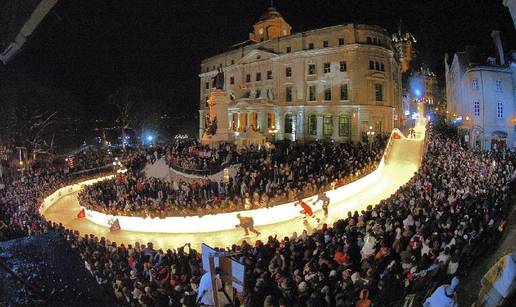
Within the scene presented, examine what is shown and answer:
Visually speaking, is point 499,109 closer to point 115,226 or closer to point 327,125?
point 327,125

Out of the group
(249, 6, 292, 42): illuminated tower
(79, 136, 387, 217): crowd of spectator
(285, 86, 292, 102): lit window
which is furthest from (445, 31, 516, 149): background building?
(249, 6, 292, 42): illuminated tower

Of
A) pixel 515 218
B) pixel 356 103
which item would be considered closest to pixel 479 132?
pixel 356 103

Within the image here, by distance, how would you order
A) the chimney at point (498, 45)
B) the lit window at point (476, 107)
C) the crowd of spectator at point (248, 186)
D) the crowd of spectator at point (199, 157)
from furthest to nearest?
1. the lit window at point (476, 107)
2. the chimney at point (498, 45)
3. the crowd of spectator at point (199, 157)
4. the crowd of spectator at point (248, 186)

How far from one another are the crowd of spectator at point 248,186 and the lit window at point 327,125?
16117mm

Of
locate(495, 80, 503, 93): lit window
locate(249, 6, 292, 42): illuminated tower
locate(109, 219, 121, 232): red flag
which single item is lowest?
locate(109, 219, 121, 232): red flag

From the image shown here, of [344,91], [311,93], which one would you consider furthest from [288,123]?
[344,91]

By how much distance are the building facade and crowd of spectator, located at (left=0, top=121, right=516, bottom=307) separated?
24.7m

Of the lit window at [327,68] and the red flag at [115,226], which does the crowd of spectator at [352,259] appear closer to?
the red flag at [115,226]

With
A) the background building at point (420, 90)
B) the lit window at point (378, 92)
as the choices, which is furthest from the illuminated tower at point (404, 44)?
the lit window at point (378, 92)

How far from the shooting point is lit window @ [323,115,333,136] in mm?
42344

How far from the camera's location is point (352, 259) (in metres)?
9.12

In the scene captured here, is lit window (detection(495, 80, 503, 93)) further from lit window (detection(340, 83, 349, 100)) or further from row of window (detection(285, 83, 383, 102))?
lit window (detection(340, 83, 349, 100))

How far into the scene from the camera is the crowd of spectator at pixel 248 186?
755 inches

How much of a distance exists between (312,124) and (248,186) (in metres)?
24.9
